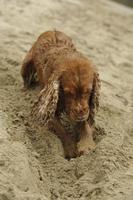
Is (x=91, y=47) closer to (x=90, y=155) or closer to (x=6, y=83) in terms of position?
(x=6, y=83)

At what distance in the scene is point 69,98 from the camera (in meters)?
5.85

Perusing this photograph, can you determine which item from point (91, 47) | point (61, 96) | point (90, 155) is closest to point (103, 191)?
point (90, 155)

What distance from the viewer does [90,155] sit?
236 inches

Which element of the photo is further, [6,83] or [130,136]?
[6,83]

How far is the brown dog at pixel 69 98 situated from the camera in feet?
19.1

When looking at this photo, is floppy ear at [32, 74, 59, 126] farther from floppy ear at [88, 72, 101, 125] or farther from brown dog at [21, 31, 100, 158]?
floppy ear at [88, 72, 101, 125]

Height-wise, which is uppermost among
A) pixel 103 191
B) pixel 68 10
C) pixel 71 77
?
pixel 71 77

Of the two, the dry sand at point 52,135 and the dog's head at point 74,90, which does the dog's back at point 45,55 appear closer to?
the dry sand at point 52,135

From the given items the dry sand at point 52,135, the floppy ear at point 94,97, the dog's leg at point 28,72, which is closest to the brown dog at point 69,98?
the floppy ear at point 94,97

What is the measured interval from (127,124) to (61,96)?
1103 mm

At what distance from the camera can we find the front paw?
608cm

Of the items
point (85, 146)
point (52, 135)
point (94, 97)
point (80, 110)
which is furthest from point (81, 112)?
point (52, 135)

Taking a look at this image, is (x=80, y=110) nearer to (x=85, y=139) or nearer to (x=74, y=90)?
(x=74, y=90)

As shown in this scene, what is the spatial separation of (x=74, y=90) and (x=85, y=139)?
60cm
